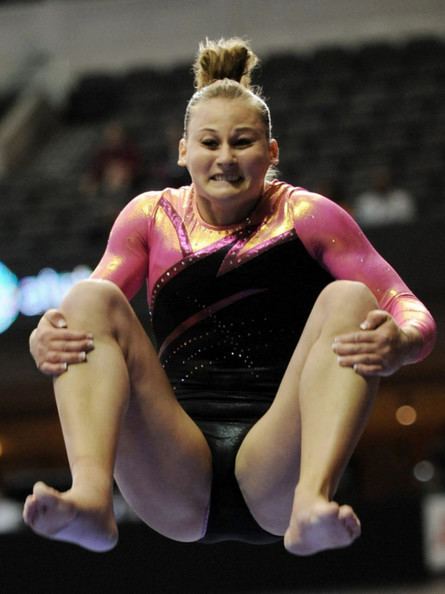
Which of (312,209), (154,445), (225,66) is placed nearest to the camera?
(154,445)

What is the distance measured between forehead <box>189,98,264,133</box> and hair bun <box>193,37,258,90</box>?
6.5 inches

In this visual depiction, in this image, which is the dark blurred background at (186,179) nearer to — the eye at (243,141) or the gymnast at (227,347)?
the gymnast at (227,347)

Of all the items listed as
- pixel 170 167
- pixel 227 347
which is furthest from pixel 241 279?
pixel 170 167

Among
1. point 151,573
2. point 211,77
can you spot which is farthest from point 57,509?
point 151,573

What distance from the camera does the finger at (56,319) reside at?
2.56m

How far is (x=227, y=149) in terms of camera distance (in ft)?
9.16

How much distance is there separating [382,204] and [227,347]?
14.7ft

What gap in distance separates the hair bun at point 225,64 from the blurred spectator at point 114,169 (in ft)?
16.7

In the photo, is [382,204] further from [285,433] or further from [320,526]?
[320,526]

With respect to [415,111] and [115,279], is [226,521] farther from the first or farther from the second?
[415,111]

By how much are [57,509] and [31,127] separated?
870 centimetres

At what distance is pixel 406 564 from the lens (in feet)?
19.3

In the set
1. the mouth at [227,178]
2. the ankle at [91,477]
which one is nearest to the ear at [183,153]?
the mouth at [227,178]

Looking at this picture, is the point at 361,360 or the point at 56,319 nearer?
the point at 361,360
